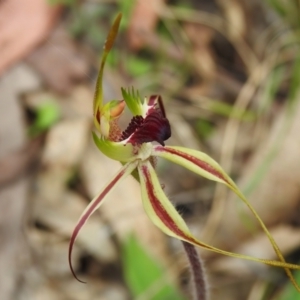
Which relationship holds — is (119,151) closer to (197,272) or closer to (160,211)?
(160,211)

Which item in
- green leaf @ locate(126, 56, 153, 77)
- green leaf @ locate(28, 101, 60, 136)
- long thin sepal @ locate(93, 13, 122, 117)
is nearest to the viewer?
long thin sepal @ locate(93, 13, 122, 117)

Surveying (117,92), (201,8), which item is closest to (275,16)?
(201,8)

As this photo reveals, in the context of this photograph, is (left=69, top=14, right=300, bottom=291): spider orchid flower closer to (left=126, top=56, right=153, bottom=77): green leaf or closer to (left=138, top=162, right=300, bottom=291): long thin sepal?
(left=138, top=162, right=300, bottom=291): long thin sepal

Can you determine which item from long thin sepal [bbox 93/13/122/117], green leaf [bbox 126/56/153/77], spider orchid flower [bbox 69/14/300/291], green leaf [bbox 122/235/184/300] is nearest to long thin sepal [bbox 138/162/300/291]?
spider orchid flower [bbox 69/14/300/291]

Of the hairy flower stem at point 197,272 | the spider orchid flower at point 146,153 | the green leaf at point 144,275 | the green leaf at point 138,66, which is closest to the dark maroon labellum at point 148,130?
the spider orchid flower at point 146,153

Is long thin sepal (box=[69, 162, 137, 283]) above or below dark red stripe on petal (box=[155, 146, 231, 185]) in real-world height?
below

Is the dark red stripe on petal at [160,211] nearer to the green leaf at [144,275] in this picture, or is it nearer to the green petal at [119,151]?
the green petal at [119,151]

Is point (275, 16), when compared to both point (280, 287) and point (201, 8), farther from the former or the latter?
point (280, 287)

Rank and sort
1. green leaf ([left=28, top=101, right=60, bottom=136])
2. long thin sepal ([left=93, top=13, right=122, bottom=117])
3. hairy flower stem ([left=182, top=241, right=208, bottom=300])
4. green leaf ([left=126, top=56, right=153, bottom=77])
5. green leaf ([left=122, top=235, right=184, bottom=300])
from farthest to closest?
green leaf ([left=126, top=56, right=153, bottom=77]) → green leaf ([left=28, top=101, right=60, bottom=136]) → green leaf ([left=122, top=235, right=184, bottom=300]) → hairy flower stem ([left=182, top=241, right=208, bottom=300]) → long thin sepal ([left=93, top=13, right=122, bottom=117])
